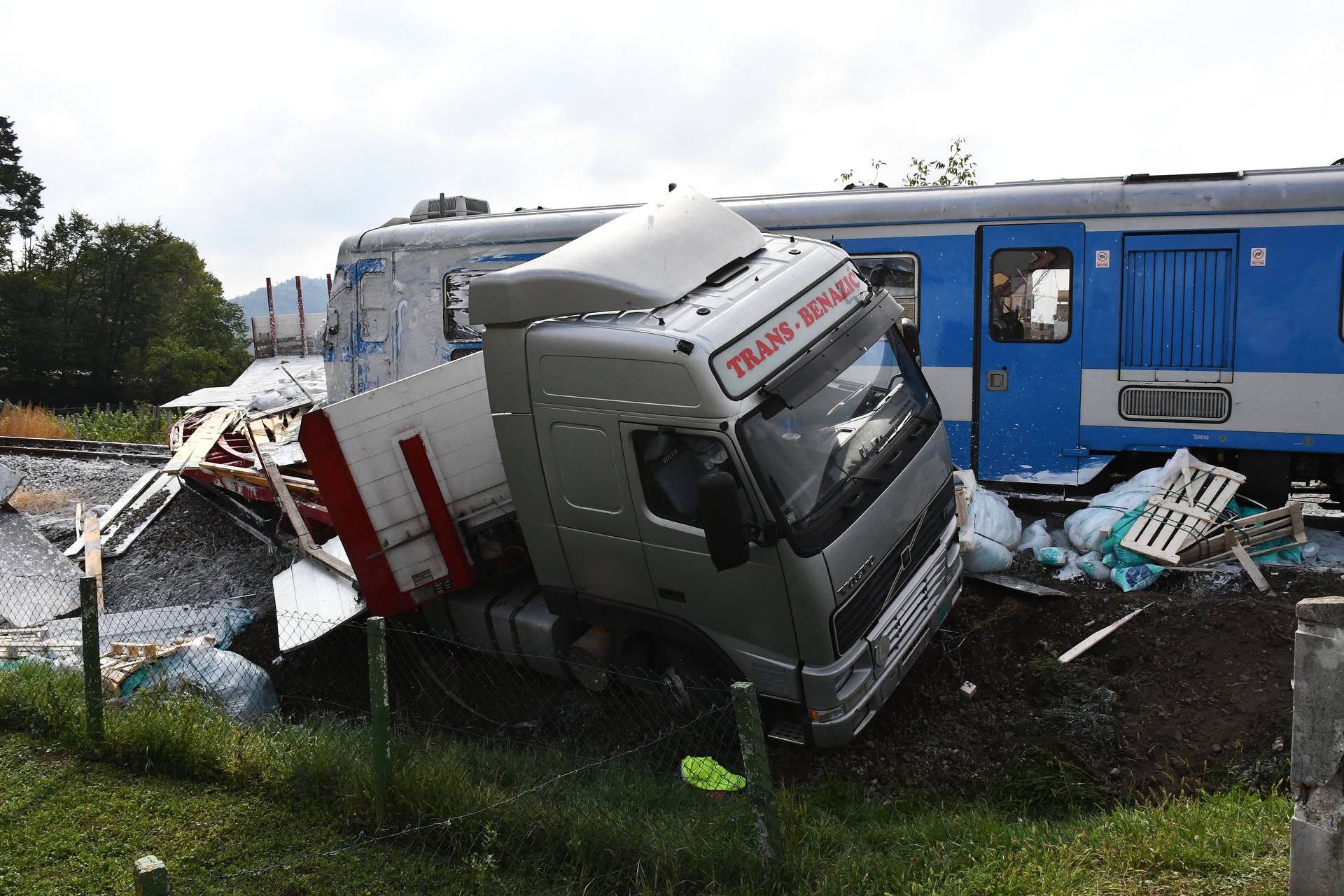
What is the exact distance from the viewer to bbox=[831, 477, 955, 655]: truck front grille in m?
5.50

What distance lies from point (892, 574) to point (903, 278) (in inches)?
173

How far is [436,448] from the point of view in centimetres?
717

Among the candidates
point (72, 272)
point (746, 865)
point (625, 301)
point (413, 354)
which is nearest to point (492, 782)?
point (746, 865)

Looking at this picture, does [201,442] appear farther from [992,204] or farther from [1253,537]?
[1253,537]

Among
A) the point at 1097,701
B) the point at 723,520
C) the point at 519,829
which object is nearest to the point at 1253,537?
the point at 1097,701

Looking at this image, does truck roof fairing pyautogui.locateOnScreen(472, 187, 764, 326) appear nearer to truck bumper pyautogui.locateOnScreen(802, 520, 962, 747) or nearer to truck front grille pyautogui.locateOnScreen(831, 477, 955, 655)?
truck front grille pyautogui.locateOnScreen(831, 477, 955, 655)

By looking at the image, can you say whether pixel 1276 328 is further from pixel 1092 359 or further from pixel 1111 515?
pixel 1111 515

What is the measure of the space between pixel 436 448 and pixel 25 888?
3.45m

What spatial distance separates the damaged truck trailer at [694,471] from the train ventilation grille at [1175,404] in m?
3.07

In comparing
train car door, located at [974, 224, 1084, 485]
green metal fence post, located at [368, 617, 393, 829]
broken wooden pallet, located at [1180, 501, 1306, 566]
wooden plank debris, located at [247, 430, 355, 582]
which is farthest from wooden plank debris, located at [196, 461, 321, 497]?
broken wooden pallet, located at [1180, 501, 1306, 566]

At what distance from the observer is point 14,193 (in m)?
43.5

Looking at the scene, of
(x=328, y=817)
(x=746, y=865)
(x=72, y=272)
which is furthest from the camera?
(x=72, y=272)

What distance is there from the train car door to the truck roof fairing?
3.55m

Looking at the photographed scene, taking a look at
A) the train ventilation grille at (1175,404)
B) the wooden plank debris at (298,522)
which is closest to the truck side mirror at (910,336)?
the train ventilation grille at (1175,404)
